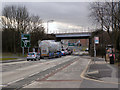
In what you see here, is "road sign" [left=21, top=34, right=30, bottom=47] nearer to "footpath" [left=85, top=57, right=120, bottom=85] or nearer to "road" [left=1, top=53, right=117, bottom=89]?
"road" [left=1, top=53, right=117, bottom=89]

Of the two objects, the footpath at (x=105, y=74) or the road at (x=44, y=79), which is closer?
the road at (x=44, y=79)

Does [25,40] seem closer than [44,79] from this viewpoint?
No

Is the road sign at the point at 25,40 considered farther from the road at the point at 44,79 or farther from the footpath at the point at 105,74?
the footpath at the point at 105,74

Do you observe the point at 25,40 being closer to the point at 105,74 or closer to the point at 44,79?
the point at 105,74

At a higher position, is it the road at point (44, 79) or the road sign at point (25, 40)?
the road sign at point (25, 40)

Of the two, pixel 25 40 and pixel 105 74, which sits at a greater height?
pixel 25 40

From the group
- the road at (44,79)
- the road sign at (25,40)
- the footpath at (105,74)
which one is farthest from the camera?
the road sign at (25,40)

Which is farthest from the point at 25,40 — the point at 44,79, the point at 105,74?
the point at 44,79

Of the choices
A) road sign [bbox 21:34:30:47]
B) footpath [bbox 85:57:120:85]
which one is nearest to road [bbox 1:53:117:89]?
footpath [bbox 85:57:120:85]

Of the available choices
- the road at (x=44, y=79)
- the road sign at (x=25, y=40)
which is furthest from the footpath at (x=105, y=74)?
the road sign at (x=25, y=40)

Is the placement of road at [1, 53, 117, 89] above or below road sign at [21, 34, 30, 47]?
below

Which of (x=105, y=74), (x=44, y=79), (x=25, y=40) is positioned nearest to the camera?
(x=44, y=79)

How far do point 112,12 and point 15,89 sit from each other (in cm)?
2119

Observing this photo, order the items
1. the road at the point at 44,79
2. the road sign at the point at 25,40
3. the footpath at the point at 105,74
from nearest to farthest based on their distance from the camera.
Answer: the road at the point at 44,79
the footpath at the point at 105,74
the road sign at the point at 25,40
